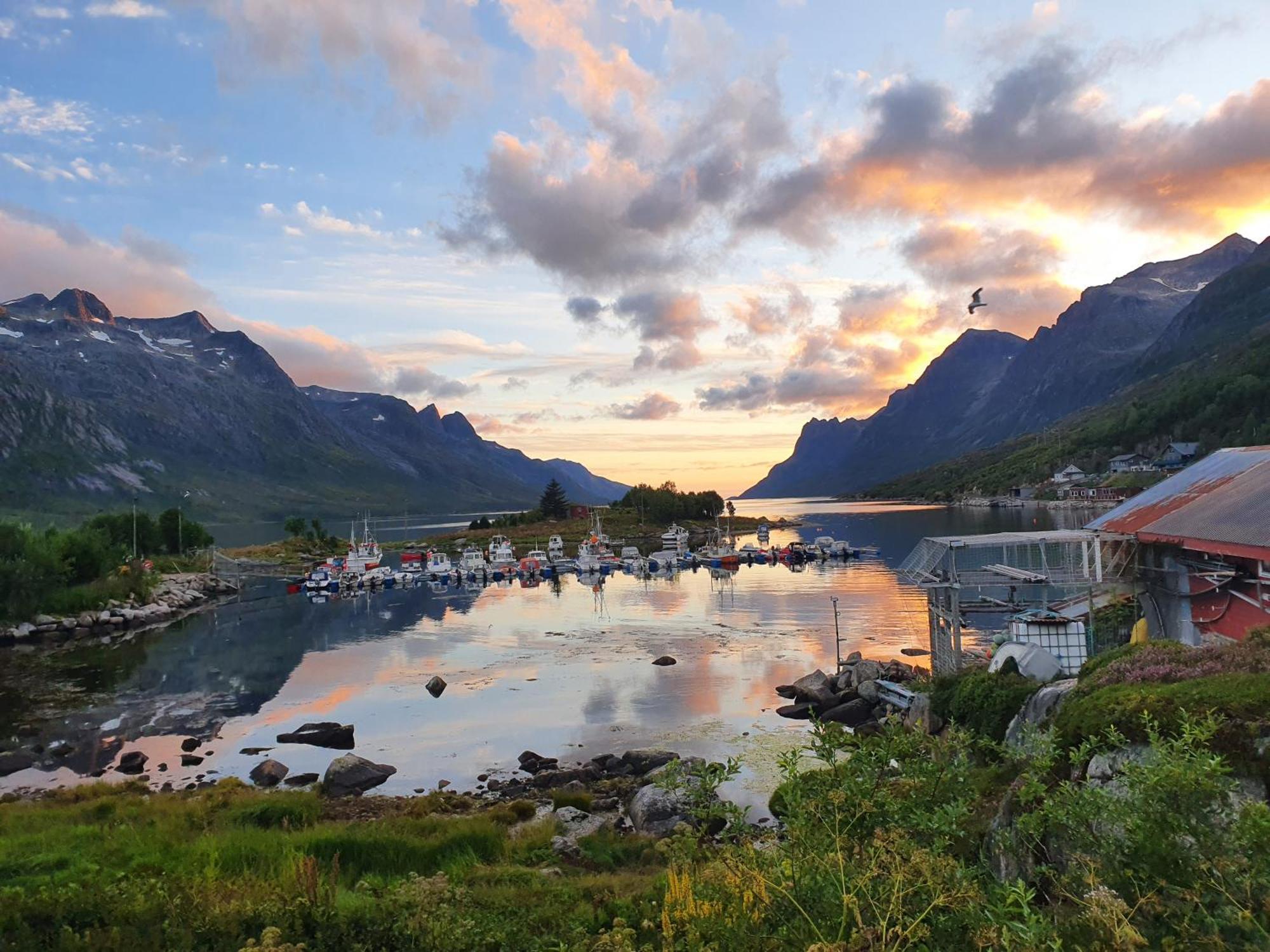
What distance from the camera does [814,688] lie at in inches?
1303

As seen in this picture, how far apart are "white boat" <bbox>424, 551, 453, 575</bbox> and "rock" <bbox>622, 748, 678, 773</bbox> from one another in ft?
223

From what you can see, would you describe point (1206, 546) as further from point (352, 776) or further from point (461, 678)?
point (461, 678)

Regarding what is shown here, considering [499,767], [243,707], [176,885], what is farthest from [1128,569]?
[243,707]

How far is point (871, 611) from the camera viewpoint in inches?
2206

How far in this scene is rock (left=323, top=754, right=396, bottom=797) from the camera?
2425 cm

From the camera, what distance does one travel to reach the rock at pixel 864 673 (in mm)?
33406

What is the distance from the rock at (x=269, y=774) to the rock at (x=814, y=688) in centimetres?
2122

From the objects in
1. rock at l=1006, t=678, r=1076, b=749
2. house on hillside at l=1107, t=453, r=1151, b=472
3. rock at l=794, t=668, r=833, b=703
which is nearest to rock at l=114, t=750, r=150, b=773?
rock at l=794, t=668, r=833, b=703

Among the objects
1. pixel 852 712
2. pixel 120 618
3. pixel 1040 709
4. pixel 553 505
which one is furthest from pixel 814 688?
pixel 553 505

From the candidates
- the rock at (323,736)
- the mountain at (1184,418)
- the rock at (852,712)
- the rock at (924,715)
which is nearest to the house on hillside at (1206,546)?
the rock at (924,715)

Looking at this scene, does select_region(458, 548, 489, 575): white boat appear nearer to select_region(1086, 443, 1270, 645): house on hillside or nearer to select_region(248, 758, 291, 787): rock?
select_region(248, 758, 291, 787): rock

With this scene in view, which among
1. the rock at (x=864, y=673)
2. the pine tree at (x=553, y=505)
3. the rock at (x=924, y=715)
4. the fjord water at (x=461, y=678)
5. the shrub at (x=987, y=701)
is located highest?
the pine tree at (x=553, y=505)

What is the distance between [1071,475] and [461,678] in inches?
5746

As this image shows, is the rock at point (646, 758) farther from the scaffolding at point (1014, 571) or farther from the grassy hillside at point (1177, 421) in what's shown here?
the grassy hillside at point (1177, 421)
